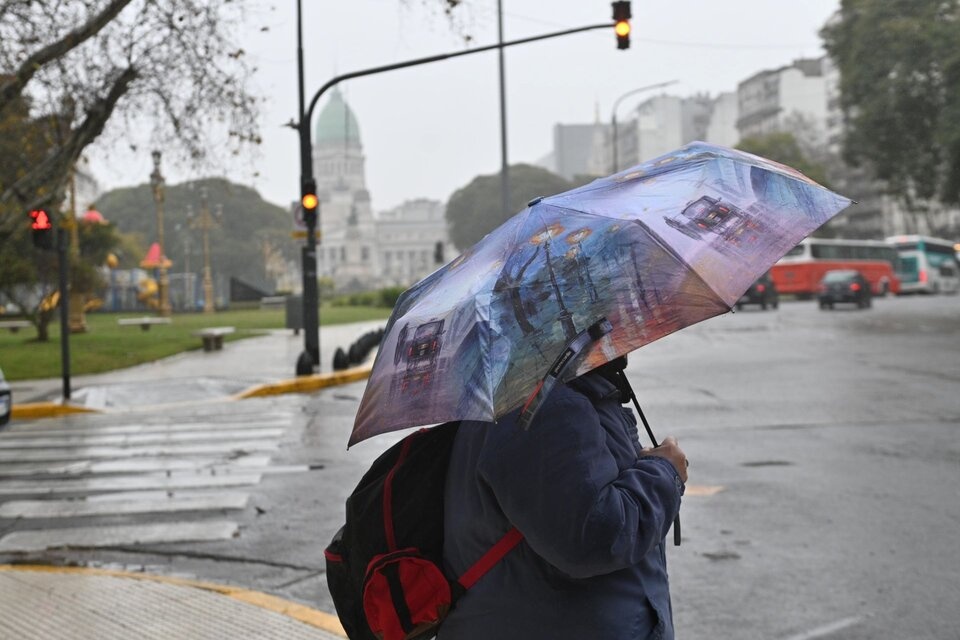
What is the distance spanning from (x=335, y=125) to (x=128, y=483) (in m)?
145

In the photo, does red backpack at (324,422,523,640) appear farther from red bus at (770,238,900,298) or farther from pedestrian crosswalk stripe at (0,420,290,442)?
red bus at (770,238,900,298)

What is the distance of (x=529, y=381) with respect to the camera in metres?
2.12

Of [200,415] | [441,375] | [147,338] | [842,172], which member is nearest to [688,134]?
[842,172]

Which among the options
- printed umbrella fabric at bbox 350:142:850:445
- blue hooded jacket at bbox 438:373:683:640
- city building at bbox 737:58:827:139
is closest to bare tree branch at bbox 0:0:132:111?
printed umbrella fabric at bbox 350:142:850:445

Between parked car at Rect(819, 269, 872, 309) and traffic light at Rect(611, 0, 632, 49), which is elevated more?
traffic light at Rect(611, 0, 632, 49)

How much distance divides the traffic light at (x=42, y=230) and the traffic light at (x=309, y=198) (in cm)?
435

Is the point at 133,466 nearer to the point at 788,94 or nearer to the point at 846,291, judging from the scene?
the point at 846,291

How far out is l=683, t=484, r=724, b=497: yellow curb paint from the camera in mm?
7602

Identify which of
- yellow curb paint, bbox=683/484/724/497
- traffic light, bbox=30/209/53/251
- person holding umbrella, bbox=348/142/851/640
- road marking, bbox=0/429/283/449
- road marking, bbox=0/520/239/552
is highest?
traffic light, bbox=30/209/53/251

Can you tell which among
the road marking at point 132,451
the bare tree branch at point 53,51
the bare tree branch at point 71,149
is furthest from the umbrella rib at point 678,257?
the bare tree branch at point 71,149

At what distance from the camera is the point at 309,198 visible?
731 inches

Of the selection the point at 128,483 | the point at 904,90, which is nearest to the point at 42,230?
the point at 128,483

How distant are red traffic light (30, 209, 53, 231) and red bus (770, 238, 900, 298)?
42.3 metres

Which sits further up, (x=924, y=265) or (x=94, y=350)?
(x=924, y=265)
